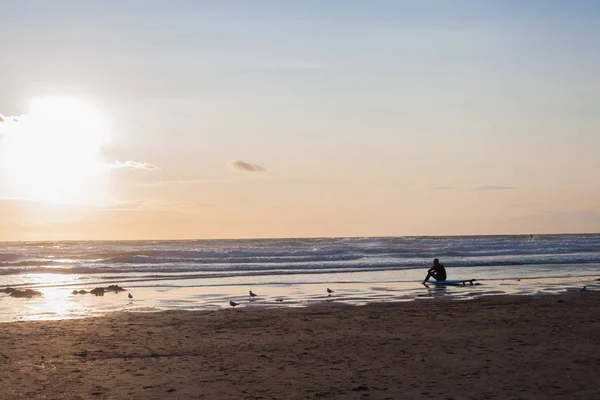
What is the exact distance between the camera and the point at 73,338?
44.3 feet

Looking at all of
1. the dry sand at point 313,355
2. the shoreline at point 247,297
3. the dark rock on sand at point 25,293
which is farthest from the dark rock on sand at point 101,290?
the dry sand at point 313,355

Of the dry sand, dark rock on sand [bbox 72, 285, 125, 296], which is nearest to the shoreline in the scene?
dark rock on sand [bbox 72, 285, 125, 296]

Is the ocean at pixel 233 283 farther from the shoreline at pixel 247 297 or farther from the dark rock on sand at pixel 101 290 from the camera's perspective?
the dark rock on sand at pixel 101 290

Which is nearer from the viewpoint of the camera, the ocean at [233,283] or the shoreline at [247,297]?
the shoreline at [247,297]

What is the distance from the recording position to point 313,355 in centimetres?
1135

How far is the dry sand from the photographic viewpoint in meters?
8.90

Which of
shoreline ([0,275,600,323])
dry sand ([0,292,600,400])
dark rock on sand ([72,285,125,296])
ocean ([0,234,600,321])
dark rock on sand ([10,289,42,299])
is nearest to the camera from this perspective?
dry sand ([0,292,600,400])

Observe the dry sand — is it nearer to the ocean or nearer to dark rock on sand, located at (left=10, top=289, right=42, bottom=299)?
the ocean

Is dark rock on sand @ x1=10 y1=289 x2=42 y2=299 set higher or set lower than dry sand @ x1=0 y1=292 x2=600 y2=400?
higher

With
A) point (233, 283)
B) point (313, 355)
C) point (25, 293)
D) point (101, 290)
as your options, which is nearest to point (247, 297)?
point (101, 290)

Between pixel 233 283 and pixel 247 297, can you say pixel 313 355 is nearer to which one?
pixel 247 297

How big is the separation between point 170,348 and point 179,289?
562 inches

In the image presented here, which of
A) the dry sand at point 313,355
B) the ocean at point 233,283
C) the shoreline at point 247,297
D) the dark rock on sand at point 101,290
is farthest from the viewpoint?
the dark rock on sand at point 101,290

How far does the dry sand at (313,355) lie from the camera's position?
350 inches
